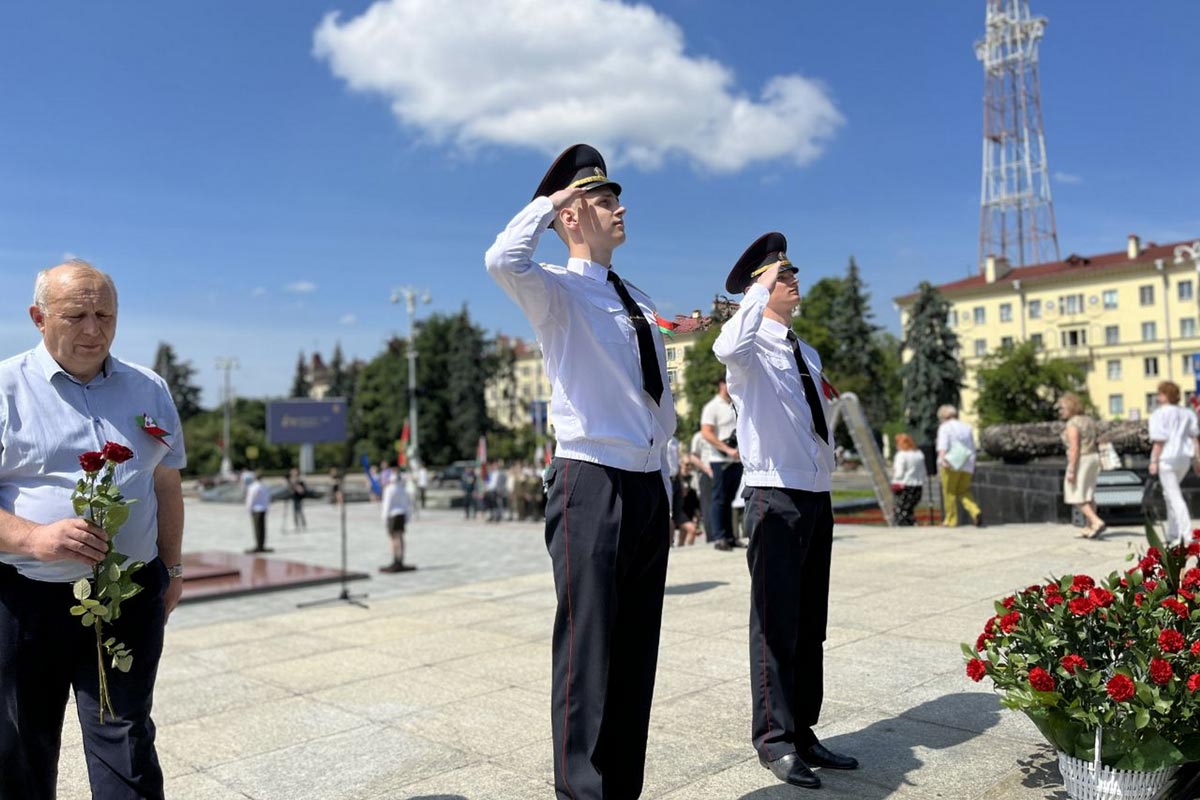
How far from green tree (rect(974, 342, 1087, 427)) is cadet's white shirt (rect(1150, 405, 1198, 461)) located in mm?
54045

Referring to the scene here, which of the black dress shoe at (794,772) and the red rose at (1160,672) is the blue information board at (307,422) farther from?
the red rose at (1160,672)

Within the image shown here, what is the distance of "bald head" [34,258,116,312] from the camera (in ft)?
9.30

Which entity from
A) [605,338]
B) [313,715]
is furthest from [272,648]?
[605,338]

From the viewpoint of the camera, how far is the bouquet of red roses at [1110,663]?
10.2ft

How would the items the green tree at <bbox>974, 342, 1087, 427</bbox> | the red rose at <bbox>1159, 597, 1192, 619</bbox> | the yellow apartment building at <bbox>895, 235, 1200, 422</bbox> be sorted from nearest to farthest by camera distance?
the red rose at <bbox>1159, 597, 1192, 619</bbox> < the green tree at <bbox>974, 342, 1087, 427</bbox> < the yellow apartment building at <bbox>895, 235, 1200, 422</bbox>

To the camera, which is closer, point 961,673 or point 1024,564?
point 961,673

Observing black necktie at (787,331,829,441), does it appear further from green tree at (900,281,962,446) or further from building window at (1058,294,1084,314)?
building window at (1058,294,1084,314)

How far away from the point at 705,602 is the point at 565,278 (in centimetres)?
531

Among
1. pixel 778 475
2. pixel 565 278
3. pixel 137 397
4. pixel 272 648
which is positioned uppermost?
pixel 565 278

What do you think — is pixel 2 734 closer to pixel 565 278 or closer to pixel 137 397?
pixel 137 397

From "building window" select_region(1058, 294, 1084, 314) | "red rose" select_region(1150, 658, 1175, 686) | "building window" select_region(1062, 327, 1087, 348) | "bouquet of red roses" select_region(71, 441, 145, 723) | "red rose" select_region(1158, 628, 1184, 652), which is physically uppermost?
"building window" select_region(1058, 294, 1084, 314)

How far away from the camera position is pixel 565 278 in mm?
3105

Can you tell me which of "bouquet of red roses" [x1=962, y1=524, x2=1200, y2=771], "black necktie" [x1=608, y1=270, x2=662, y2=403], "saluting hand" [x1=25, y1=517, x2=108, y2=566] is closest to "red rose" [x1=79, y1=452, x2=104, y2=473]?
"saluting hand" [x1=25, y1=517, x2=108, y2=566]

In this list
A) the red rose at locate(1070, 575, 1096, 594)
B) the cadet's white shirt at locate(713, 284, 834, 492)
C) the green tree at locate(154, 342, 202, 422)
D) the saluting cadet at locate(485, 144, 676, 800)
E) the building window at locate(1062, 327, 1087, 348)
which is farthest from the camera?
the green tree at locate(154, 342, 202, 422)
